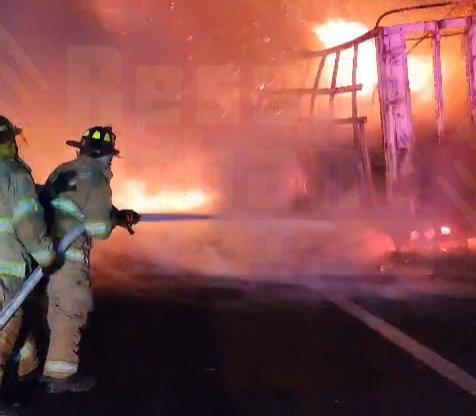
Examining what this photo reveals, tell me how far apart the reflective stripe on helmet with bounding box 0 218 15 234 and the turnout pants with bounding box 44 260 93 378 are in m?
0.56

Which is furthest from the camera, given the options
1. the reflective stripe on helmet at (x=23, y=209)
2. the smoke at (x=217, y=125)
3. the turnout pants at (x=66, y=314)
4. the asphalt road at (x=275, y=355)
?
the smoke at (x=217, y=125)

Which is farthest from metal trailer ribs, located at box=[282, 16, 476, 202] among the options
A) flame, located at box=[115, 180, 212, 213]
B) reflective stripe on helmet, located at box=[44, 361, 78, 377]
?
reflective stripe on helmet, located at box=[44, 361, 78, 377]

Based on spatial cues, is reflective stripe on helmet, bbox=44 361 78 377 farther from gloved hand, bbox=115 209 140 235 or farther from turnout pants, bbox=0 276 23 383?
gloved hand, bbox=115 209 140 235

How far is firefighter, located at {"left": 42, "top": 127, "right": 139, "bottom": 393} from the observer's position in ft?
15.3

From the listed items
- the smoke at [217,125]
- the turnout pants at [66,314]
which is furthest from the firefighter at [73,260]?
the smoke at [217,125]

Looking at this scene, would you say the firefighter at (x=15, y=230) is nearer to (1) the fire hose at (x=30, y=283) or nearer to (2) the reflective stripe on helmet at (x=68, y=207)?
(1) the fire hose at (x=30, y=283)

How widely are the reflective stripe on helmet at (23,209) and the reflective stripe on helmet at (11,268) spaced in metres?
0.23

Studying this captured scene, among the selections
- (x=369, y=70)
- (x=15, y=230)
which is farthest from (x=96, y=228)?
(x=369, y=70)

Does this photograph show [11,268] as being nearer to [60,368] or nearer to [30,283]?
[30,283]

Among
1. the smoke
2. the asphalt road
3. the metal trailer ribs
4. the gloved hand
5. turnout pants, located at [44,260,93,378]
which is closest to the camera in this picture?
the asphalt road

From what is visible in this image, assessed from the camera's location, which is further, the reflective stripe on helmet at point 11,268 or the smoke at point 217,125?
the smoke at point 217,125

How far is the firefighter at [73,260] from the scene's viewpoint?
183 inches

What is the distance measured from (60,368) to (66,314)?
0.96 feet

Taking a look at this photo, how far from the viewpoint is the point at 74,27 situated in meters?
12.6
